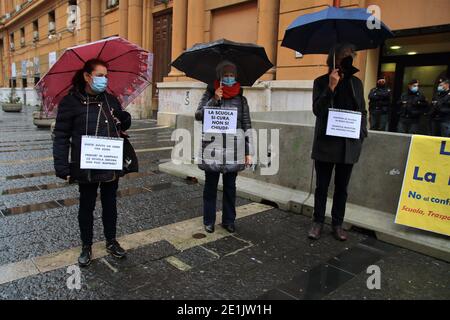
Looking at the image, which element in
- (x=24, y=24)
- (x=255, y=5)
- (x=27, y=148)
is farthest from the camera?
(x=24, y=24)

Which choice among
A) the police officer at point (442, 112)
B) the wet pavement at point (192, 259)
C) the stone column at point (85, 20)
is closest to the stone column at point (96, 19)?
the stone column at point (85, 20)

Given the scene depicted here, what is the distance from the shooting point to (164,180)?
656cm

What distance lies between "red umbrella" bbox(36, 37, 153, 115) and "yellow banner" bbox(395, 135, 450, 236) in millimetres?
2916

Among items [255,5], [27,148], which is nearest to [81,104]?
[27,148]

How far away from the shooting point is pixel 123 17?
1819 centimetres

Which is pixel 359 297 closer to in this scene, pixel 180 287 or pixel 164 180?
pixel 180 287

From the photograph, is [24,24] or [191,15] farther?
[24,24]

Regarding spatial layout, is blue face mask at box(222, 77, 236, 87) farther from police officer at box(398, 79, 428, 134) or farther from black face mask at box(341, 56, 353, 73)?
police officer at box(398, 79, 428, 134)

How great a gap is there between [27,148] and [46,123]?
5.20m

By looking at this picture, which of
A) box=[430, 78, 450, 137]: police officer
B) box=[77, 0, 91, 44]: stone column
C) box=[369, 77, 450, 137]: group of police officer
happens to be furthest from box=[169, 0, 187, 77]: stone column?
box=[430, 78, 450, 137]: police officer

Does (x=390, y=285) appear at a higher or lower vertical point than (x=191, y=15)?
lower

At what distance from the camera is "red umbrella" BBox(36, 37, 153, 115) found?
3082 millimetres

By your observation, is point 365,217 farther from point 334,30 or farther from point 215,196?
point 334,30

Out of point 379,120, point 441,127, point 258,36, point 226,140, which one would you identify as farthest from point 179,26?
point 226,140
